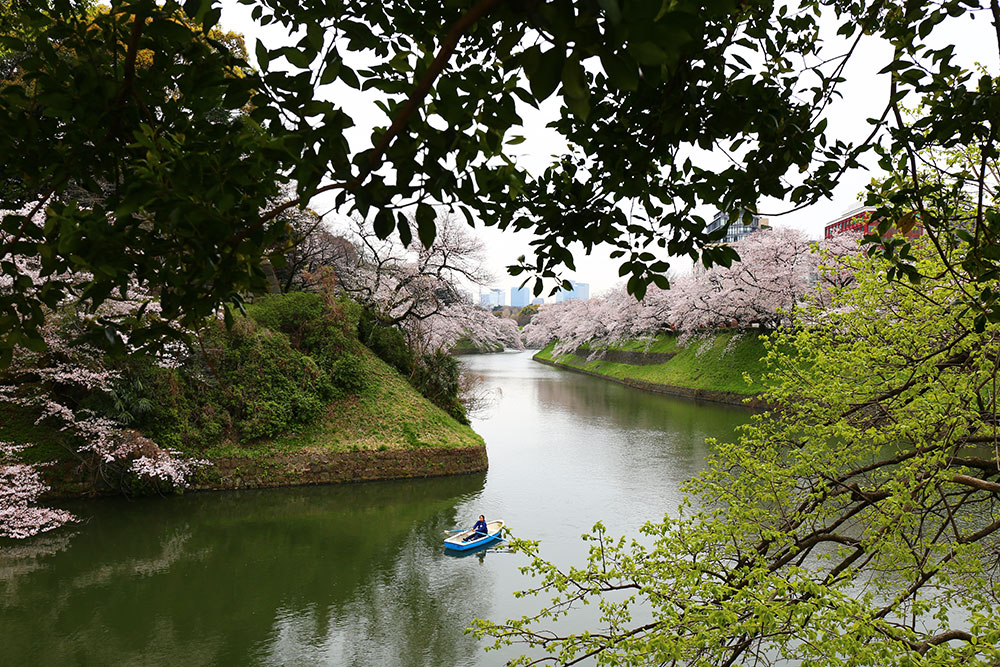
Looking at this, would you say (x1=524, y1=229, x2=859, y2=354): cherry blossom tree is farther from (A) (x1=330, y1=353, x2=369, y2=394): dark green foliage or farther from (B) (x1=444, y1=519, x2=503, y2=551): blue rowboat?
(B) (x1=444, y1=519, x2=503, y2=551): blue rowboat

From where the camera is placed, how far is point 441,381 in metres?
16.4

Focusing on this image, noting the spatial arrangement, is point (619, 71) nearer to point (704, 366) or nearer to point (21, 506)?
point (21, 506)

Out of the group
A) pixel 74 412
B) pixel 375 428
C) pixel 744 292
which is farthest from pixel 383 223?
pixel 744 292

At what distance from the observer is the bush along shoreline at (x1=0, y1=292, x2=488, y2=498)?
1066 cm

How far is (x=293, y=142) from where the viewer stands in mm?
1258

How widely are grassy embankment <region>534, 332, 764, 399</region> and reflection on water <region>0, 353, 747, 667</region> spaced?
9.70 m

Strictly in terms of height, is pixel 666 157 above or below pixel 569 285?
above

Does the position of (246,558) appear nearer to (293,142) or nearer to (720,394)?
(293,142)

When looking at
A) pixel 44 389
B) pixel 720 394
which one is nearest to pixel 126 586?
pixel 44 389

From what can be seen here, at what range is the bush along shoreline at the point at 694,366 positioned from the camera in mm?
23031

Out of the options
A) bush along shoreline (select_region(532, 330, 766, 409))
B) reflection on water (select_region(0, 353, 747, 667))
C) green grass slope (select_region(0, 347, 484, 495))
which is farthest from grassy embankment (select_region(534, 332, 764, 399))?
green grass slope (select_region(0, 347, 484, 495))

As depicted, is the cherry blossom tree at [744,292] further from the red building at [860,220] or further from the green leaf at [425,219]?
the green leaf at [425,219]

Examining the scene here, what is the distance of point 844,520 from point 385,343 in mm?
14169

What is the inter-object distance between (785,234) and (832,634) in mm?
23229
